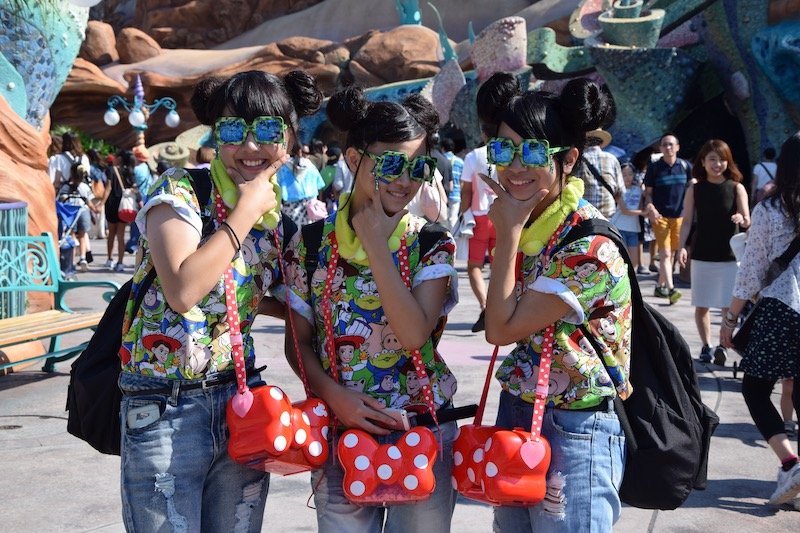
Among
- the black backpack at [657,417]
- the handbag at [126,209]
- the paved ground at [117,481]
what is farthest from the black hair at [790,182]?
the handbag at [126,209]

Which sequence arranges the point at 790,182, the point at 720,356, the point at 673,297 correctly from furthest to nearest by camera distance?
1. the point at 673,297
2. the point at 720,356
3. the point at 790,182

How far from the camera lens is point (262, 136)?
2.30 metres

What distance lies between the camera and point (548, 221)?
7.67 feet

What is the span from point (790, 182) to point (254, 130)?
3.00m

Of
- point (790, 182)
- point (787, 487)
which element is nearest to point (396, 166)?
point (790, 182)

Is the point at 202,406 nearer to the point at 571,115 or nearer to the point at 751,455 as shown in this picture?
the point at 571,115

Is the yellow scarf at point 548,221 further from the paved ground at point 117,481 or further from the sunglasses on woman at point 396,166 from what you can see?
the paved ground at point 117,481

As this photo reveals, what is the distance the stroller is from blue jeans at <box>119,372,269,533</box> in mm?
9052

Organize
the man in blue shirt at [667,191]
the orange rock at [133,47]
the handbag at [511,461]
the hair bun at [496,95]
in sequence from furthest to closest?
the orange rock at [133,47]
the man in blue shirt at [667,191]
the hair bun at [496,95]
the handbag at [511,461]

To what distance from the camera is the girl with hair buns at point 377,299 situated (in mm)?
2357

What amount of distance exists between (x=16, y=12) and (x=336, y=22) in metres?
29.5

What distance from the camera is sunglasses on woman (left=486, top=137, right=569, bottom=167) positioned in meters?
2.28

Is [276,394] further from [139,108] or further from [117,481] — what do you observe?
[139,108]

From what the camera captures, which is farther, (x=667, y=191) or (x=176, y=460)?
(x=667, y=191)
